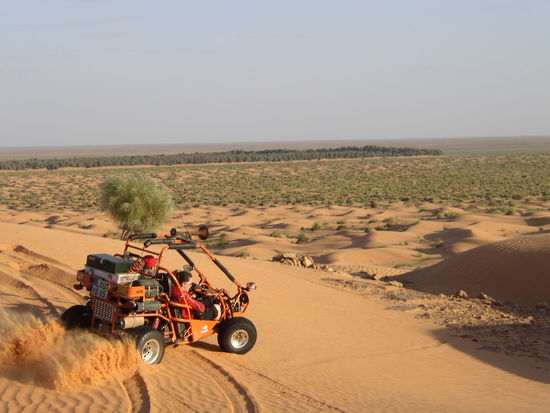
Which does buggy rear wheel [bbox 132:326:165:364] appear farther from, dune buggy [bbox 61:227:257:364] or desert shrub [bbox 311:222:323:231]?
desert shrub [bbox 311:222:323:231]

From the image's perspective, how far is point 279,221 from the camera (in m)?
36.7

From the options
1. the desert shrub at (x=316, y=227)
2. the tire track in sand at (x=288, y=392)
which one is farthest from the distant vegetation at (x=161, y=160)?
the tire track in sand at (x=288, y=392)

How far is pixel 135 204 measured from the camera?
25.8 m

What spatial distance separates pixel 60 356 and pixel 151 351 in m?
1.14

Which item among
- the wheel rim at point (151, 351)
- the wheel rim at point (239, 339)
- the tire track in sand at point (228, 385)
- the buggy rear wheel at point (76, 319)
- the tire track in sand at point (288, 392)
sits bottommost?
the tire track in sand at point (288, 392)

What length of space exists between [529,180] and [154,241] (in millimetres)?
59165

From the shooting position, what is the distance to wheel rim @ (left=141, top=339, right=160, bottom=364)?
841cm

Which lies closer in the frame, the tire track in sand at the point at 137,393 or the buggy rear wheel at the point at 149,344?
the tire track in sand at the point at 137,393

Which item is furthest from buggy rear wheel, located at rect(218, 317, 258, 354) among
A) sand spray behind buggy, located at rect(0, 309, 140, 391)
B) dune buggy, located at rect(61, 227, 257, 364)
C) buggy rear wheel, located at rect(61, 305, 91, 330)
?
buggy rear wheel, located at rect(61, 305, 91, 330)

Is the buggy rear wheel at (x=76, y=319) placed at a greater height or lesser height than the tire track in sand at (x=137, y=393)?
greater

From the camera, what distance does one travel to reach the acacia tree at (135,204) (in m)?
25.8

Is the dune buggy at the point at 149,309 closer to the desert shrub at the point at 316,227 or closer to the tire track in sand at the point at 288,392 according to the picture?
the tire track in sand at the point at 288,392

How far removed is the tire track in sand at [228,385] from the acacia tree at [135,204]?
1710 cm

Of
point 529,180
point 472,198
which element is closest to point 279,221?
point 472,198
